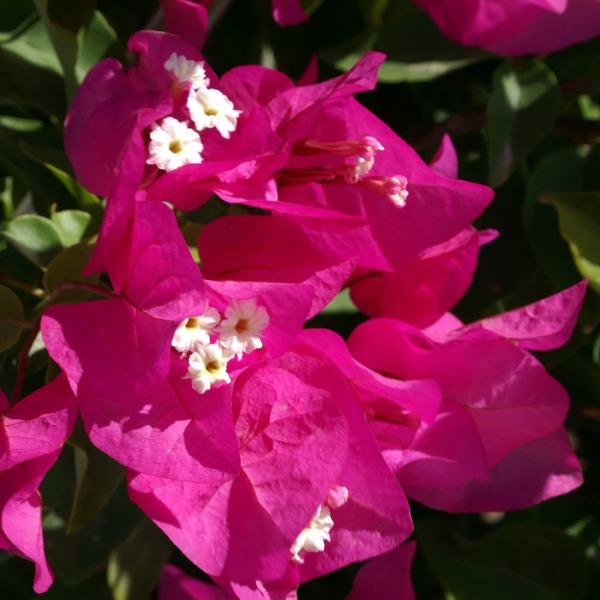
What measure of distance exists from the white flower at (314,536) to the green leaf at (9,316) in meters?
0.21

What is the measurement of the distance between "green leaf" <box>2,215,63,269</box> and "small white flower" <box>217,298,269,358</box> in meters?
0.16

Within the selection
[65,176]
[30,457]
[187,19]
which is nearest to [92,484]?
[30,457]

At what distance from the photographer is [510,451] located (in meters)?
0.49

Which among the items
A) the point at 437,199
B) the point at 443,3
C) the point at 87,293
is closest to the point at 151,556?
the point at 87,293

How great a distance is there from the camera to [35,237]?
17.7 inches

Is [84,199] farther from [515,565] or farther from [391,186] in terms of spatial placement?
[515,565]

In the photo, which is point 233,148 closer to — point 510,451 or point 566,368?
point 510,451

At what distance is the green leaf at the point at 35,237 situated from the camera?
44 centimetres

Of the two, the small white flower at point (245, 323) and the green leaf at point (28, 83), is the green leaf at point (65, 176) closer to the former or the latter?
the green leaf at point (28, 83)

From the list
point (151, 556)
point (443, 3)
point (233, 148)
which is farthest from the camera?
point (151, 556)

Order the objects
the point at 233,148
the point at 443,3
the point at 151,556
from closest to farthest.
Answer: the point at 233,148, the point at 443,3, the point at 151,556

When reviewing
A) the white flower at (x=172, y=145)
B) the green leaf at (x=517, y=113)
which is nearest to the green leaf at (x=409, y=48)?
the green leaf at (x=517, y=113)

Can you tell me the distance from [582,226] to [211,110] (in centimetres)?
37

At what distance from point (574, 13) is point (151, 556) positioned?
24.9 inches
